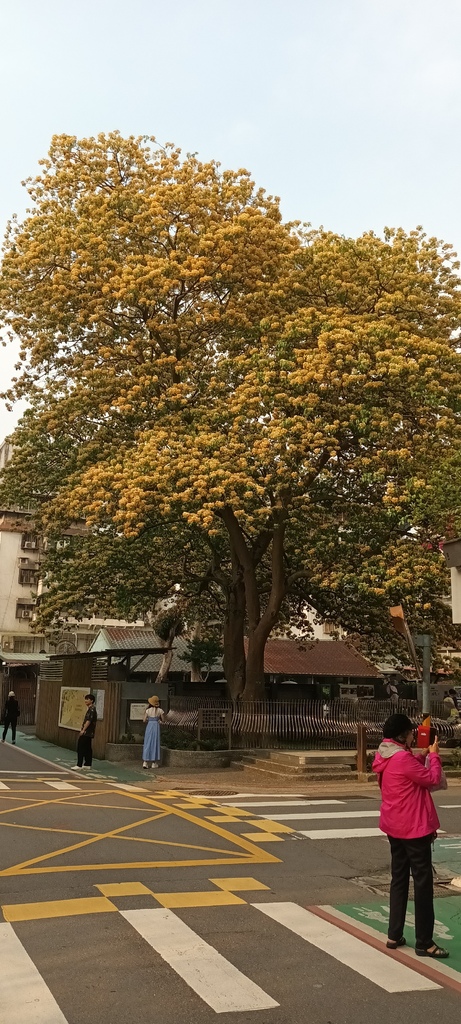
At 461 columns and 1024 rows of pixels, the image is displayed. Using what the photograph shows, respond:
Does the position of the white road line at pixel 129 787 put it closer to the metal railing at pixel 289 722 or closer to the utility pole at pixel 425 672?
the metal railing at pixel 289 722

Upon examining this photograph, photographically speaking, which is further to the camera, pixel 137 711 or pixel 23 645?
pixel 23 645

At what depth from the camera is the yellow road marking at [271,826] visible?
12.6m

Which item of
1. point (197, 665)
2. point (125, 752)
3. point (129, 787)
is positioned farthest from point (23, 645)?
point (129, 787)

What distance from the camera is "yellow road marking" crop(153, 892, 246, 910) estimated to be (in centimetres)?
808

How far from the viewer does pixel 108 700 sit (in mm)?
23172

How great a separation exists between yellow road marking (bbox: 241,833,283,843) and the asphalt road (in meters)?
0.03

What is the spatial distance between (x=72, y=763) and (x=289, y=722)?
5.60m

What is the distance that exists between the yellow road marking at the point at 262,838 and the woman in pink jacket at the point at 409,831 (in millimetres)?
4716

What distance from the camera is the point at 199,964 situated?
21.1ft

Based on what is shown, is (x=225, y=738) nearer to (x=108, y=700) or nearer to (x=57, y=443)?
(x=108, y=700)

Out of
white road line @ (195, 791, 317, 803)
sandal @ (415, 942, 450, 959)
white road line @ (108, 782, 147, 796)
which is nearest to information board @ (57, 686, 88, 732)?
white road line @ (108, 782, 147, 796)

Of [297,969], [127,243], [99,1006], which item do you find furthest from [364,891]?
[127,243]

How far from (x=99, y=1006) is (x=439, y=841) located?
7686mm

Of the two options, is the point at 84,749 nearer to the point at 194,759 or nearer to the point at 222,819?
the point at 194,759
